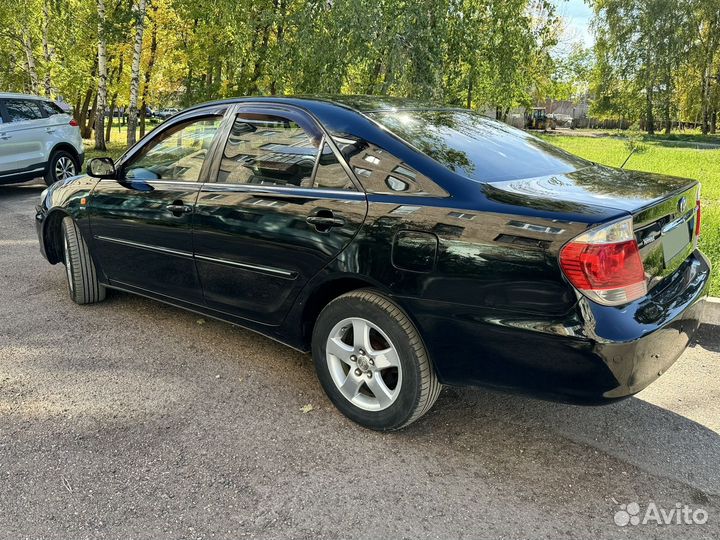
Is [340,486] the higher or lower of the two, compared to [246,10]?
lower

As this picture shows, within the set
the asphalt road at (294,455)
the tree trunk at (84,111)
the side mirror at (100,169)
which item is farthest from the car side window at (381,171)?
the tree trunk at (84,111)

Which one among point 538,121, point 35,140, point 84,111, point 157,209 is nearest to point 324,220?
point 157,209

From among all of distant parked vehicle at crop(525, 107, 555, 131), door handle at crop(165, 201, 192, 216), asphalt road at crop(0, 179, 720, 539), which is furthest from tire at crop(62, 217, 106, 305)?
distant parked vehicle at crop(525, 107, 555, 131)

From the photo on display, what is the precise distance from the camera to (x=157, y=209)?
3918 millimetres

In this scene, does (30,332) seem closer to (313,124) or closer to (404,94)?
(313,124)

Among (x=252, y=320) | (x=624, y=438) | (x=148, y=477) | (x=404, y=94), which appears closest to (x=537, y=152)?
(x=624, y=438)

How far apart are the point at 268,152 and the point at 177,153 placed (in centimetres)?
92

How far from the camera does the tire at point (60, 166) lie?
1106 cm

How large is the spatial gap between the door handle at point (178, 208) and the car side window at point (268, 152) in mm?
297

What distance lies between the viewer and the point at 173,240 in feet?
12.6

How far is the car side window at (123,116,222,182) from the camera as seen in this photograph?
3801mm

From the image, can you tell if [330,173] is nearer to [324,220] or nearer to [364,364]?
[324,220]

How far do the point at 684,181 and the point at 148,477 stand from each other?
3049 millimetres

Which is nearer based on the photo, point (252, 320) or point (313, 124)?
point (313, 124)
